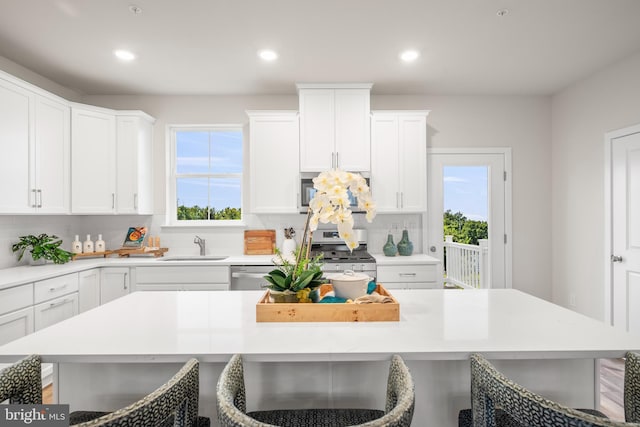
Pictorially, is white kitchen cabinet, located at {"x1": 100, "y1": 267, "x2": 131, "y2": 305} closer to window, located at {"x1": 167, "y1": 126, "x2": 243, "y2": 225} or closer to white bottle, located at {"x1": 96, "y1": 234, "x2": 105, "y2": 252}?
white bottle, located at {"x1": 96, "y1": 234, "x2": 105, "y2": 252}

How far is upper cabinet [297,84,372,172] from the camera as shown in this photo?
3643 mm

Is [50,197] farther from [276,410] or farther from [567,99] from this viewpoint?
[567,99]

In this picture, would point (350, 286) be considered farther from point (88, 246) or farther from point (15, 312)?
point (88, 246)

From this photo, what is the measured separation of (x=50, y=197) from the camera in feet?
10.4

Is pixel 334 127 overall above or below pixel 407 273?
above

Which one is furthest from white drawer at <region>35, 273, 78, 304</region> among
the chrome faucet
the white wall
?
the white wall

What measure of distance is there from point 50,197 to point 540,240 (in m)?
4.99

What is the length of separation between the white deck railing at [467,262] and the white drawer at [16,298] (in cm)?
382

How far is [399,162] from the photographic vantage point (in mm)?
3756

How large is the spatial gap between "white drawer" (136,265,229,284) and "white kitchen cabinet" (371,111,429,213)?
1702 millimetres

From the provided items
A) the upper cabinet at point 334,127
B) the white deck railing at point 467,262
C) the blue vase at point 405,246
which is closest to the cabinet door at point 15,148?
the upper cabinet at point 334,127

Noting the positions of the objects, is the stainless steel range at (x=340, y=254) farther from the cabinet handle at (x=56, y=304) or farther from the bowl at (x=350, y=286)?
the cabinet handle at (x=56, y=304)

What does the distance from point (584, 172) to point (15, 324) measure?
16.4 feet

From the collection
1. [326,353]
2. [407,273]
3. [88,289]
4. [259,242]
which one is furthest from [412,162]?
[88,289]
